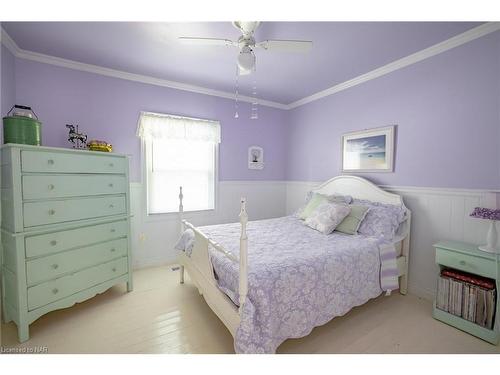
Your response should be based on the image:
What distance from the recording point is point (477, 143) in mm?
2193

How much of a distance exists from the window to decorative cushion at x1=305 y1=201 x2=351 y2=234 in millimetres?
1829

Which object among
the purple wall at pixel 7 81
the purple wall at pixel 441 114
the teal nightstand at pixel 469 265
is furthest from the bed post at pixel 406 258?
the purple wall at pixel 7 81

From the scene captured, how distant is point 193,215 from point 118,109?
1898 mm

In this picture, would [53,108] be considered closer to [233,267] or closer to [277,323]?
[233,267]

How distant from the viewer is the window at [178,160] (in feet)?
11.0

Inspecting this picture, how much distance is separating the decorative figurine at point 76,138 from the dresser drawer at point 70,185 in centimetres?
65

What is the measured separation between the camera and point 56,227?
2031 millimetres

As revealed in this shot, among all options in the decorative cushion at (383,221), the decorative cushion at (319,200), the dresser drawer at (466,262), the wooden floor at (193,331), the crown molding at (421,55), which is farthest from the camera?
the decorative cushion at (319,200)

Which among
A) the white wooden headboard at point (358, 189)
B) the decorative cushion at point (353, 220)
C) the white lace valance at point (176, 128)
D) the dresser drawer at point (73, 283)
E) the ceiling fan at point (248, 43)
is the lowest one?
the dresser drawer at point (73, 283)

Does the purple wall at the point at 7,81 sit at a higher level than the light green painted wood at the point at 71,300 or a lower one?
higher

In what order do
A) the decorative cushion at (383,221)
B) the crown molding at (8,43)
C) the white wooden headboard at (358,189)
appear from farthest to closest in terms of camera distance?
1. the white wooden headboard at (358,189)
2. the decorative cushion at (383,221)
3. the crown molding at (8,43)

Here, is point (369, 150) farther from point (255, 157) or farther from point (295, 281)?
point (295, 281)

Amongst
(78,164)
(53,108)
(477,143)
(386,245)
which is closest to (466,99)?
(477,143)

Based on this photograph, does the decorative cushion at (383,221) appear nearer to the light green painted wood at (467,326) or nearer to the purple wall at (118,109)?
the light green painted wood at (467,326)
